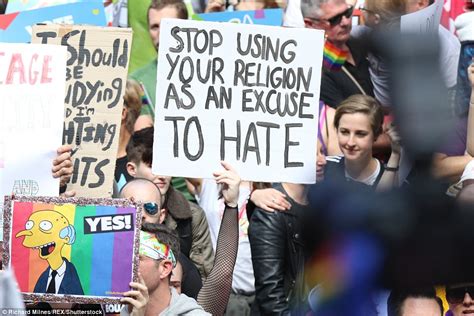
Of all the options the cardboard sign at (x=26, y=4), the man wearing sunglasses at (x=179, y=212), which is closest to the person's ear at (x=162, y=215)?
the man wearing sunglasses at (x=179, y=212)

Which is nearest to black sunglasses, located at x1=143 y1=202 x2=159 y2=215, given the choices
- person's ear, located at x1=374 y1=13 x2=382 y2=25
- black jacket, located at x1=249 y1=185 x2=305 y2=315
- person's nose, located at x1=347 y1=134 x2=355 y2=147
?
black jacket, located at x1=249 y1=185 x2=305 y2=315

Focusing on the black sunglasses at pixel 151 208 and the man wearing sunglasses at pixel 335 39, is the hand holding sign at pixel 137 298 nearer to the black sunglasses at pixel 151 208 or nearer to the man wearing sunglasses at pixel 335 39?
the black sunglasses at pixel 151 208

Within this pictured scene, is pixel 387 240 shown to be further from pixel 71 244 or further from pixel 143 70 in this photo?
pixel 143 70

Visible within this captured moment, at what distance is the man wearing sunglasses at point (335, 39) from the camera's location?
741cm

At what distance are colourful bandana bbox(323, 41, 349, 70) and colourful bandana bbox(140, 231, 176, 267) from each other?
1.77 m

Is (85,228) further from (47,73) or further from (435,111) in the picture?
(435,111)

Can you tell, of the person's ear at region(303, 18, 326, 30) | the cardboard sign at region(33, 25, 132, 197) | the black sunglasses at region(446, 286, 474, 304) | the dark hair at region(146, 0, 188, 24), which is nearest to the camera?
the black sunglasses at region(446, 286, 474, 304)

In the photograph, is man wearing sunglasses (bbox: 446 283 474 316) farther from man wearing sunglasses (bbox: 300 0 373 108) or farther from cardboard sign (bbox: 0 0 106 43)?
cardboard sign (bbox: 0 0 106 43)

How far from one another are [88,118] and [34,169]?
45 centimetres

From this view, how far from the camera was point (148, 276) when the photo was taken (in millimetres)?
6020

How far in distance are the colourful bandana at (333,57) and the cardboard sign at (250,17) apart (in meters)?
0.60

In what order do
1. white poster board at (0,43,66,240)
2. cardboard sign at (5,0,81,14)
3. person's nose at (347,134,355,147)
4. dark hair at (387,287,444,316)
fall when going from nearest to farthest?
dark hair at (387,287,444,316), white poster board at (0,43,66,240), person's nose at (347,134,355,147), cardboard sign at (5,0,81,14)

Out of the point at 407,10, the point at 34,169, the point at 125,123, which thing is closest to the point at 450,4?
the point at 407,10

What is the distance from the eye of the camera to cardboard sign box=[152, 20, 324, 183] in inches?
267
